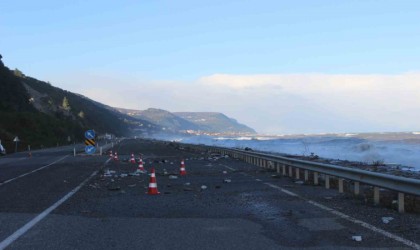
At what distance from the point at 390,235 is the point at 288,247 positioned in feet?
5.95

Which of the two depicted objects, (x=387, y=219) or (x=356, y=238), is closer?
(x=356, y=238)

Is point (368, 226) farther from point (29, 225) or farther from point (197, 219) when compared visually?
point (29, 225)

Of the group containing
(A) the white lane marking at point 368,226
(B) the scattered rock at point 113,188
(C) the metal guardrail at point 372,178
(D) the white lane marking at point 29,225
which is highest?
(C) the metal guardrail at point 372,178

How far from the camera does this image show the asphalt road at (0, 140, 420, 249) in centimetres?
763

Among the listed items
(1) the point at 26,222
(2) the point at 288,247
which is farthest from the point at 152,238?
(1) the point at 26,222

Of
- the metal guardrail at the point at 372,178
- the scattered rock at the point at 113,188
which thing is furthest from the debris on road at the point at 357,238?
the scattered rock at the point at 113,188

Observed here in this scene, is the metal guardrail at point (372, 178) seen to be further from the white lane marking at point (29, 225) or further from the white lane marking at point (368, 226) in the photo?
the white lane marking at point (29, 225)

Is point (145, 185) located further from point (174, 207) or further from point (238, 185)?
point (174, 207)

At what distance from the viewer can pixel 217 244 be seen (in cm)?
752

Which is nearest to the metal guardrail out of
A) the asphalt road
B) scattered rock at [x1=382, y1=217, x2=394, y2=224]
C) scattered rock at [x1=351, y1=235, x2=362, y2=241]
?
the asphalt road

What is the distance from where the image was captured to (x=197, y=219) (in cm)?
984

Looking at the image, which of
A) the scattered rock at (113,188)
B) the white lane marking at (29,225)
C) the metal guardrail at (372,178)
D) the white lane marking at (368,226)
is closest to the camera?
the white lane marking at (368,226)

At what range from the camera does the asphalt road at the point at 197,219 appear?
7.63 meters

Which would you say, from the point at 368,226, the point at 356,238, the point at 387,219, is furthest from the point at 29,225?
the point at 387,219
